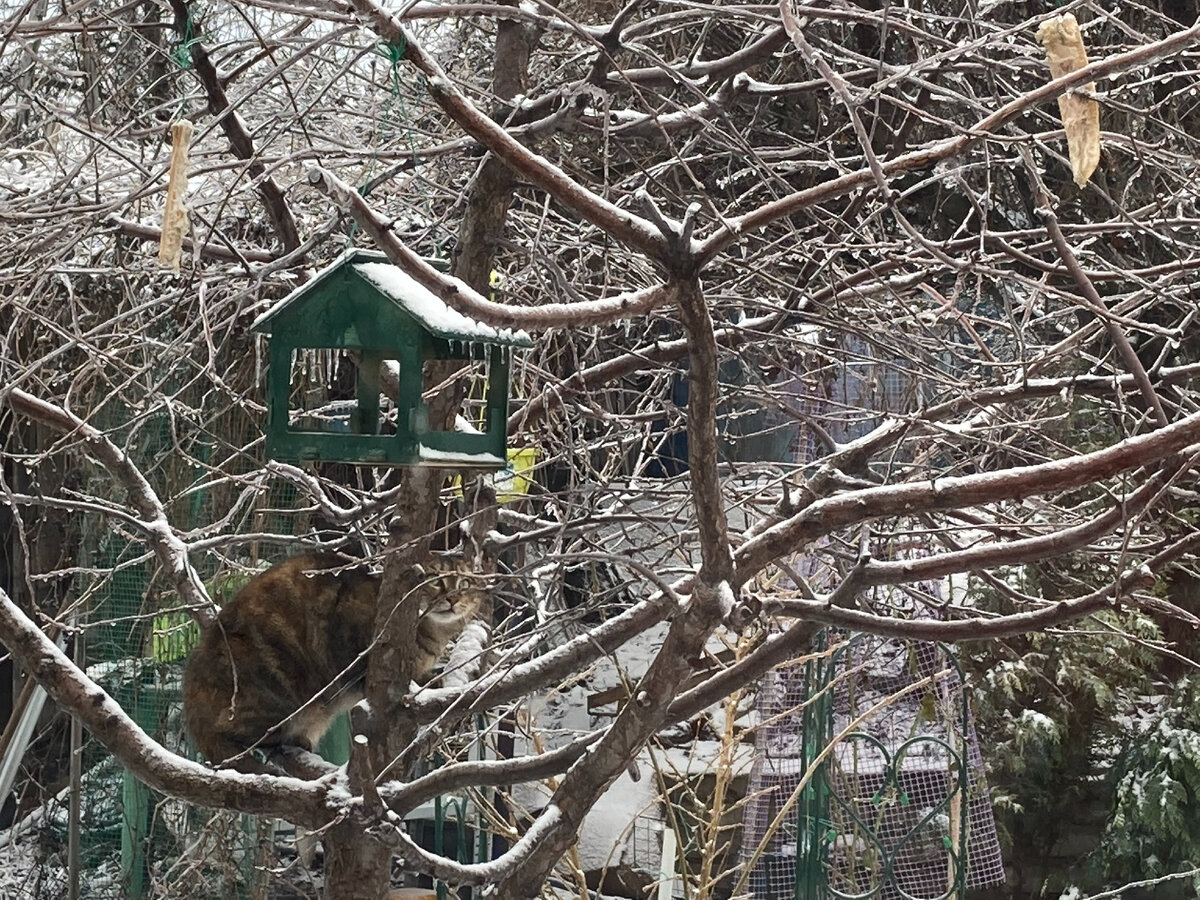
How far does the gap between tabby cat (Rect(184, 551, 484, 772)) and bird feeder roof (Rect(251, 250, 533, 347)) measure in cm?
109

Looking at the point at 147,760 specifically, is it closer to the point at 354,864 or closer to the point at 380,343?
the point at 354,864

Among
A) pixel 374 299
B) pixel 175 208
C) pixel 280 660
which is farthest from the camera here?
pixel 280 660

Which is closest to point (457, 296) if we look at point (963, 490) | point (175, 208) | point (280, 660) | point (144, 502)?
point (175, 208)

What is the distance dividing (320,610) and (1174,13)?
13.3 ft

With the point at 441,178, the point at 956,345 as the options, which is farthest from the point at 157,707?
the point at 956,345

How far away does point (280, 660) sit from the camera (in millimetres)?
3043

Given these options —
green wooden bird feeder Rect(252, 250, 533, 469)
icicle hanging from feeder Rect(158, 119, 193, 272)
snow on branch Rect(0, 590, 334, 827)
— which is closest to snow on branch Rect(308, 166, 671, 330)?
icicle hanging from feeder Rect(158, 119, 193, 272)

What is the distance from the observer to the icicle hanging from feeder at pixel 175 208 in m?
1.56

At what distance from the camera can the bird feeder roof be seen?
193 cm

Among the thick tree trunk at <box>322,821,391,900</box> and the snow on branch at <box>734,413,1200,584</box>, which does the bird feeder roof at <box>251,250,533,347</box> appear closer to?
the snow on branch at <box>734,413,1200,584</box>

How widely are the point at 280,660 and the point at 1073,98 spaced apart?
224 centimetres

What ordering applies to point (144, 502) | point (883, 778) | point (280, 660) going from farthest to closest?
point (883, 778)
point (280, 660)
point (144, 502)

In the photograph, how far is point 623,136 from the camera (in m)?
2.63

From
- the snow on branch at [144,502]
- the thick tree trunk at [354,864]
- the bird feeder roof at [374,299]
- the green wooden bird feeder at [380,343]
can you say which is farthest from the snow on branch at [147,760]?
the bird feeder roof at [374,299]
